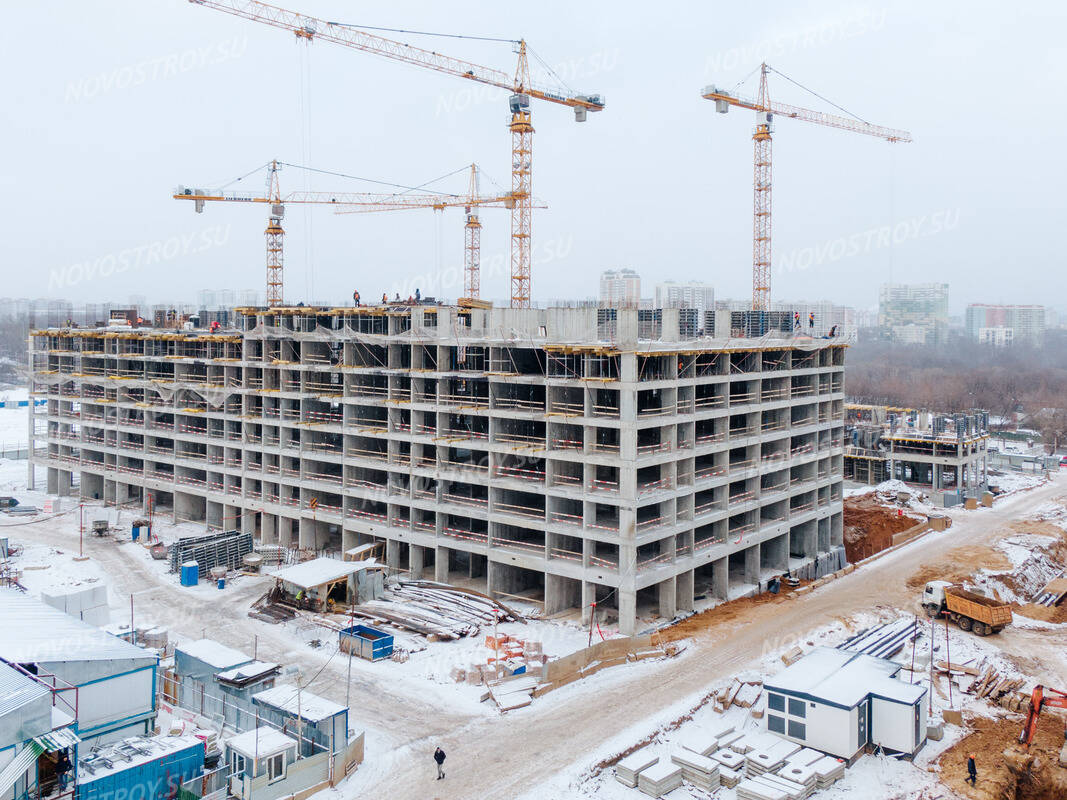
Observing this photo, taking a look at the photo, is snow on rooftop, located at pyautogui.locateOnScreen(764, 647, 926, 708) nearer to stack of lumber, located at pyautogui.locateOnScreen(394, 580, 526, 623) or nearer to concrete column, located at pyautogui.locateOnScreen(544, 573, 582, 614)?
concrete column, located at pyautogui.locateOnScreen(544, 573, 582, 614)

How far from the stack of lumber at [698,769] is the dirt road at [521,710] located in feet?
9.40

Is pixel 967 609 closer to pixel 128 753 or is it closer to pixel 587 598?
pixel 587 598

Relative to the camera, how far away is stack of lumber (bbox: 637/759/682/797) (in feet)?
78.4

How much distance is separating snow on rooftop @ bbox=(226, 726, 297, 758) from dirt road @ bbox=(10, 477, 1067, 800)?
7.36ft

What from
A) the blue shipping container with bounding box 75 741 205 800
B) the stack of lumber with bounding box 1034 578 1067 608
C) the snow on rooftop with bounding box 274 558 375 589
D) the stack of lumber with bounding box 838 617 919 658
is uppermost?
the snow on rooftop with bounding box 274 558 375 589

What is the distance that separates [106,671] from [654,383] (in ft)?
74.6

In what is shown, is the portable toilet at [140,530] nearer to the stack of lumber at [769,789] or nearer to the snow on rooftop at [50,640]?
the snow on rooftop at [50,640]

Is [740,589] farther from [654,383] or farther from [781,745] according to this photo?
[781,745]

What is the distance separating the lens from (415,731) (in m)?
27.6

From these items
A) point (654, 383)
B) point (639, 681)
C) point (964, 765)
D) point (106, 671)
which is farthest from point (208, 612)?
point (964, 765)

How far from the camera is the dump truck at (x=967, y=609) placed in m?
36.1

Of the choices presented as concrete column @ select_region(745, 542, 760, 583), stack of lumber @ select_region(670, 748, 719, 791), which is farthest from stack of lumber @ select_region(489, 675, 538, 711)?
concrete column @ select_region(745, 542, 760, 583)

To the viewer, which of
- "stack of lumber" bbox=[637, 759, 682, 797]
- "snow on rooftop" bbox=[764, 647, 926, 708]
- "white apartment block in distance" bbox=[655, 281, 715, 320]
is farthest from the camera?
"white apartment block in distance" bbox=[655, 281, 715, 320]

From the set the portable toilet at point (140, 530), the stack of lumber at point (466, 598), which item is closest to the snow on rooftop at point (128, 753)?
the stack of lumber at point (466, 598)
